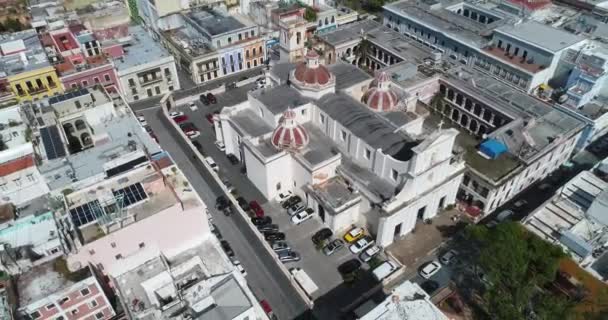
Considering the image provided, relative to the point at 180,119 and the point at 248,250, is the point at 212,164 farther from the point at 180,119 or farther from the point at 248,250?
the point at 248,250

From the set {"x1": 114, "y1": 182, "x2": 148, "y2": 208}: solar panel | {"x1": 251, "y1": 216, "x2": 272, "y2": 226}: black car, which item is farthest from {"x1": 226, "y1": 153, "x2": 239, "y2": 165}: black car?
{"x1": 114, "y1": 182, "x2": 148, "y2": 208}: solar panel

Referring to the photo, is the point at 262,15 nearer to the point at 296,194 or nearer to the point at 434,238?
the point at 296,194

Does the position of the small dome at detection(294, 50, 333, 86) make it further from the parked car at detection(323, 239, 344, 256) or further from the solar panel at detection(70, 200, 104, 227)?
the solar panel at detection(70, 200, 104, 227)

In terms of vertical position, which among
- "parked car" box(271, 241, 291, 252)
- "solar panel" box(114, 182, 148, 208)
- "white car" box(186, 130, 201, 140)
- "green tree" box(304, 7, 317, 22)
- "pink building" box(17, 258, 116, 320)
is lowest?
"parked car" box(271, 241, 291, 252)

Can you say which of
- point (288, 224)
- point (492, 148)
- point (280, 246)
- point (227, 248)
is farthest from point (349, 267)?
point (492, 148)

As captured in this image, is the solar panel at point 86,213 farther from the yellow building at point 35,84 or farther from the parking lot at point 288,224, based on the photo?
the yellow building at point 35,84

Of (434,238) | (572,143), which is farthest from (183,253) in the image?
(572,143)

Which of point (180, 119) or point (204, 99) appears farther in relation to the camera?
point (204, 99)
